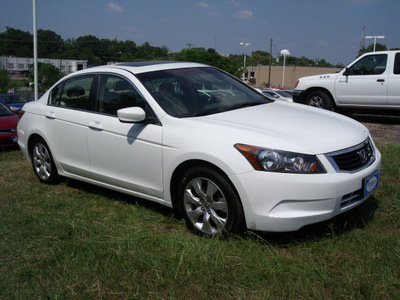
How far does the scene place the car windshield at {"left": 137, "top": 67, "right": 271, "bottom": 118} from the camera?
14.1ft

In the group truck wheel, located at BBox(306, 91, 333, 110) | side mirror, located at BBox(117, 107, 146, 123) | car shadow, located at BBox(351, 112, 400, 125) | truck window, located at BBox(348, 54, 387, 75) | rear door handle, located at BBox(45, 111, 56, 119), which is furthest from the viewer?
truck wheel, located at BBox(306, 91, 333, 110)

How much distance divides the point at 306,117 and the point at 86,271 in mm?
2391

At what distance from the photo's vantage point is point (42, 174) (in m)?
5.92

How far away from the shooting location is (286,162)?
3.39 metres

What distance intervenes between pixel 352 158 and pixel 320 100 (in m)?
6.99

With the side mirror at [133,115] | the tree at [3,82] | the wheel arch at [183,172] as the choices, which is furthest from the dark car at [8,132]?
the tree at [3,82]

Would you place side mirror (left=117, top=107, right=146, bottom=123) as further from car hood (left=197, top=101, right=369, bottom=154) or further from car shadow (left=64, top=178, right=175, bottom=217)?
car shadow (left=64, top=178, right=175, bottom=217)

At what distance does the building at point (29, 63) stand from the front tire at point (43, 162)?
8791cm

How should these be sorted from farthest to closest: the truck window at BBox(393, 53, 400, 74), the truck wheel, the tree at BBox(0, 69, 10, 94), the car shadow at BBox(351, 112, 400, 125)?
the tree at BBox(0, 69, 10, 94) < the truck wheel < the car shadow at BBox(351, 112, 400, 125) < the truck window at BBox(393, 53, 400, 74)

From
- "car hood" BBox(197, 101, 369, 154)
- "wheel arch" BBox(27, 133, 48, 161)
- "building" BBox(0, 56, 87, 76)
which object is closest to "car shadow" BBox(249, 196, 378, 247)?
"car hood" BBox(197, 101, 369, 154)

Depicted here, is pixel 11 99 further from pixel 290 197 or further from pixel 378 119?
pixel 290 197

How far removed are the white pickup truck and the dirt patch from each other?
43 centimetres

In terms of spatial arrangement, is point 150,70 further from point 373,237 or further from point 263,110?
point 373,237

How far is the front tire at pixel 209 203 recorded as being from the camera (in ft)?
11.7
